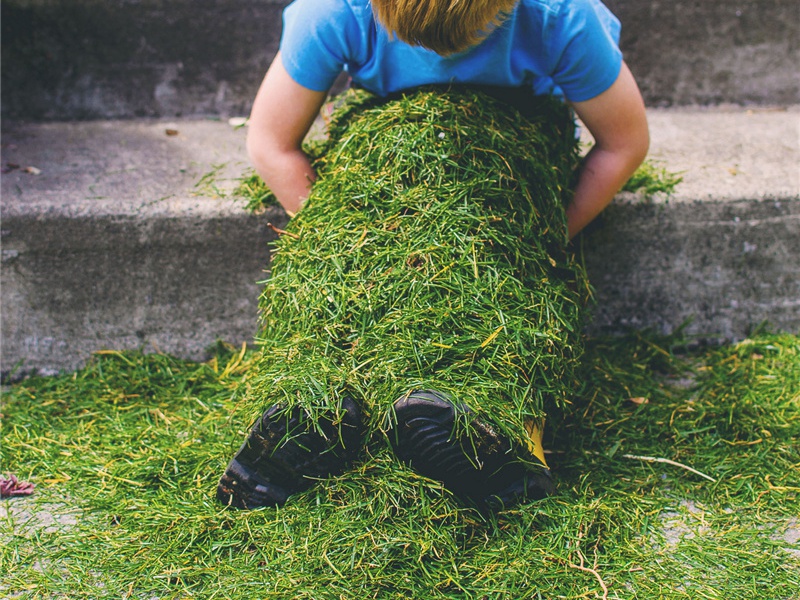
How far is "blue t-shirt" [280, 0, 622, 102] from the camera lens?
70.7 inches

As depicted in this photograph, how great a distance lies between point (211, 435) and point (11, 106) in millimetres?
1840

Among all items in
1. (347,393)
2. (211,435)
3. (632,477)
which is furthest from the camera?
(211,435)

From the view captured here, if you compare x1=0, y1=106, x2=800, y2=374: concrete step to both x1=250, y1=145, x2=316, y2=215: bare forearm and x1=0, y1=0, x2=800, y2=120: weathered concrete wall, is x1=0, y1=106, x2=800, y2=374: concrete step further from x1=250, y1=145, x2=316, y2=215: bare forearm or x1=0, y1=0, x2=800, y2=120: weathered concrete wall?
x1=0, y1=0, x2=800, y2=120: weathered concrete wall

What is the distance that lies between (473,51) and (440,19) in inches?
12.1

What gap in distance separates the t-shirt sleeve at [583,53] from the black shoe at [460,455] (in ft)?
2.96

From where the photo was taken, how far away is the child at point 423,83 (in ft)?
4.98

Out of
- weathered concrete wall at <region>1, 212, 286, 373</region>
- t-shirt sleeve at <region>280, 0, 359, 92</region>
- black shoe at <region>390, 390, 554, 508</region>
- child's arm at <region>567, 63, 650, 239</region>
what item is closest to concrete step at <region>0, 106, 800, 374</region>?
weathered concrete wall at <region>1, 212, 286, 373</region>

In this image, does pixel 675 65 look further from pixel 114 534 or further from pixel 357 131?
pixel 114 534

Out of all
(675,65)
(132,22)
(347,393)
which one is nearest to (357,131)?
(347,393)

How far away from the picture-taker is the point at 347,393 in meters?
1.54

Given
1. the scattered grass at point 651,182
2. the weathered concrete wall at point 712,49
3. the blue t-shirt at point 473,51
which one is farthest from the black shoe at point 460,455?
the weathered concrete wall at point 712,49

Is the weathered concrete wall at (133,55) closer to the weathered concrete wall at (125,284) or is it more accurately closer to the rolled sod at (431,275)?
the weathered concrete wall at (125,284)

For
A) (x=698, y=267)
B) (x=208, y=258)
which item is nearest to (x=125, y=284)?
(x=208, y=258)

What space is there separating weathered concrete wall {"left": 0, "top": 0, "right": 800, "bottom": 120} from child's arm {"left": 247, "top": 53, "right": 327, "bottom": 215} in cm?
110
